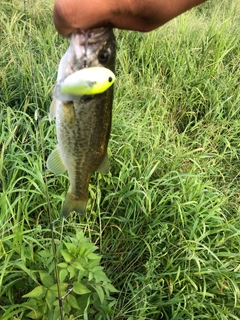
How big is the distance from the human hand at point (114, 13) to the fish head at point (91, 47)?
34 millimetres

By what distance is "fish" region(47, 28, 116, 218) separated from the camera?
120 centimetres

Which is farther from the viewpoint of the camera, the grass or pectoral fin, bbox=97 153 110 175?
the grass

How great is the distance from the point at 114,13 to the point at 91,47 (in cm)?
14

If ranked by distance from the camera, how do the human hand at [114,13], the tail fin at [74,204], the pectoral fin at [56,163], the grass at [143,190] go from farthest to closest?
the grass at [143,190] → the tail fin at [74,204] → the pectoral fin at [56,163] → the human hand at [114,13]

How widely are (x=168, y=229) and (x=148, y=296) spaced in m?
0.47

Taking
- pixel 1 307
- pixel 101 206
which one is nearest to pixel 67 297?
pixel 1 307

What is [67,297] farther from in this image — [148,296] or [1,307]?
[148,296]

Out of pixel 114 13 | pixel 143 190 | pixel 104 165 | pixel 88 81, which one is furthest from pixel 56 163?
pixel 143 190

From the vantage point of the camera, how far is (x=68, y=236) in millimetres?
2244

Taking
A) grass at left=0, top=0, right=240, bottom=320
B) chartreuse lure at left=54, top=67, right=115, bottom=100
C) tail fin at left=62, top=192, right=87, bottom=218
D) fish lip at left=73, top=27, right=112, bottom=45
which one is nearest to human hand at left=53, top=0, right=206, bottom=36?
fish lip at left=73, top=27, right=112, bottom=45

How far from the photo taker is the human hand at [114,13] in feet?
3.41

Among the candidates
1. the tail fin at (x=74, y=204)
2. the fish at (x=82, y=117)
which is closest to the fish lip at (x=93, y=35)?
the fish at (x=82, y=117)

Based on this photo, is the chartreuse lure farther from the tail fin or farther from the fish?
the tail fin

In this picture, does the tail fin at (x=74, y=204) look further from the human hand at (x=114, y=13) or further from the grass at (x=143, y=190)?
the human hand at (x=114, y=13)
